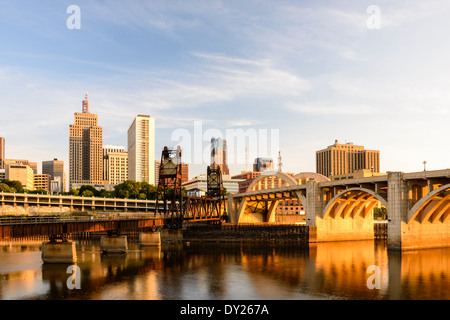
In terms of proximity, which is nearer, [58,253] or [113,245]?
[58,253]

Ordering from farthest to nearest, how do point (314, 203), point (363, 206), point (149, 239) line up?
point (363, 206) → point (314, 203) → point (149, 239)

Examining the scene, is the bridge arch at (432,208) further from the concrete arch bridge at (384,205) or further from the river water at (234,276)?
the river water at (234,276)

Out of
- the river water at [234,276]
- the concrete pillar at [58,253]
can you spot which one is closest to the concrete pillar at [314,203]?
the river water at [234,276]

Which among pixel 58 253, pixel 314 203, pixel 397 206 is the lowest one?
pixel 58 253

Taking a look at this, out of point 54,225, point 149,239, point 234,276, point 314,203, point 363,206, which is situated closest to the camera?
point 234,276

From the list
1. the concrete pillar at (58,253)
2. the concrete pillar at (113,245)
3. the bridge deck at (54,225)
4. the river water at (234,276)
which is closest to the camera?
the river water at (234,276)

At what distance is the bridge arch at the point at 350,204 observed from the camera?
97863 mm

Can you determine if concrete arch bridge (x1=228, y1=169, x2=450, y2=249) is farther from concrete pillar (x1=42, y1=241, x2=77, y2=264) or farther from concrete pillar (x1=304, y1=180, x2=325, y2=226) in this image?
concrete pillar (x1=42, y1=241, x2=77, y2=264)

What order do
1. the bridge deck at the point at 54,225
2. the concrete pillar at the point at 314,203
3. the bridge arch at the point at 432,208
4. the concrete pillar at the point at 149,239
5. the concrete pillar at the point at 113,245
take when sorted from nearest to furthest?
the bridge deck at the point at 54,225, the bridge arch at the point at 432,208, the concrete pillar at the point at 113,245, the concrete pillar at the point at 149,239, the concrete pillar at the point at 314,203

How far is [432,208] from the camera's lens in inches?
3167

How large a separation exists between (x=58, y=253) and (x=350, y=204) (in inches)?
2655

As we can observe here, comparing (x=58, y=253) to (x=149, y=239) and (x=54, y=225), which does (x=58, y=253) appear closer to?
(x=54, y=225)

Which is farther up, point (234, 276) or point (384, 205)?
point (384, 205)

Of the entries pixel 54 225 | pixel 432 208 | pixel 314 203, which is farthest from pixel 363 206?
pixel 54 225
